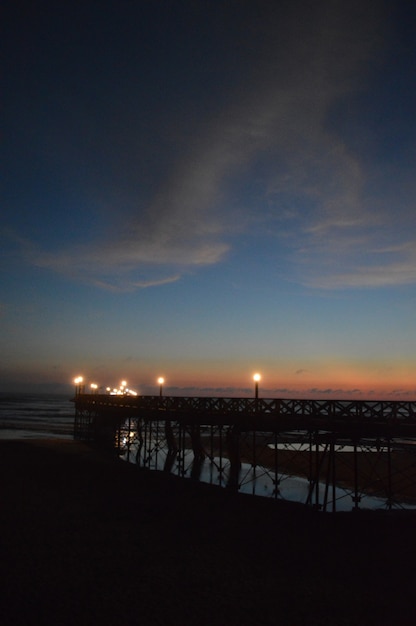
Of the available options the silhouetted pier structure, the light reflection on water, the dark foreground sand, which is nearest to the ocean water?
the silhouetted pier structure

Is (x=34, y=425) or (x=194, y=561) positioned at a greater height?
(x=194, y=561)

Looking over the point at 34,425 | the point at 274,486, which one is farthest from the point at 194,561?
the point at 34,425

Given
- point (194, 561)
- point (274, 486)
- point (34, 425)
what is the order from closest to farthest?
point (194, 561), point (274, 486), point (34, 425)

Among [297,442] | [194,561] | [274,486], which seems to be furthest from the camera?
[297,442]

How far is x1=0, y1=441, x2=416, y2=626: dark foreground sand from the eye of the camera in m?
9.36

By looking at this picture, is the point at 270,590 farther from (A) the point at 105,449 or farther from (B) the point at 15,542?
(A) the point at 105,449

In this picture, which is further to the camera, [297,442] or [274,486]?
[297,442]

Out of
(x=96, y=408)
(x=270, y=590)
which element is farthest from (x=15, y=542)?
(x=96, y=408)

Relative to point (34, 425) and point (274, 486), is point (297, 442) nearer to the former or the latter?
point (274, 486)

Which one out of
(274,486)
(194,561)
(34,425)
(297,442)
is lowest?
(34,425)

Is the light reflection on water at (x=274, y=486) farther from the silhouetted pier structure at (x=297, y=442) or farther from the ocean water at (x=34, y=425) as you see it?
the ocean water at (x=34, y=425)

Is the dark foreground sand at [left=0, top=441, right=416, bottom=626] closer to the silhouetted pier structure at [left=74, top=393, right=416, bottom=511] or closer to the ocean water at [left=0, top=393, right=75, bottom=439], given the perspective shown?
the silhouetted pier structure at [left=74, top=393, right=416, bottom=511]

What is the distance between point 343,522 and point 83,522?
968 cm

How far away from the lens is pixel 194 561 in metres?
12.1
